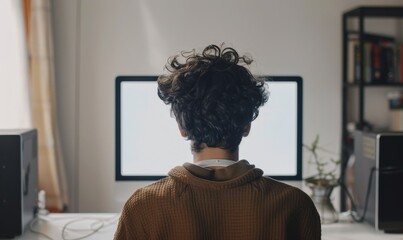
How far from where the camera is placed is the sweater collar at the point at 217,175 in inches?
42.6

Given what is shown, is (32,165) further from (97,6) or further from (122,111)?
(97,6)

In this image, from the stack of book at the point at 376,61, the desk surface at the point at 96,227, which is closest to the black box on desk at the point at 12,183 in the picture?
the desk surface at the point at 96,227

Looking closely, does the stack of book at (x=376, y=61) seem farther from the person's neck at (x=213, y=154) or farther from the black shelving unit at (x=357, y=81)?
the person's neck at (x=213, y=154)

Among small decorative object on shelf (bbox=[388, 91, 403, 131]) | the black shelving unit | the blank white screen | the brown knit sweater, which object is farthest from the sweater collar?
small decorative object on shelf (bbox=[388, 91, 403, 131])

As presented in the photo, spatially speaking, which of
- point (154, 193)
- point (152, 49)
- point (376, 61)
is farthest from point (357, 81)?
point (154, 193)

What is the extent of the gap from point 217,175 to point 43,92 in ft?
6.06

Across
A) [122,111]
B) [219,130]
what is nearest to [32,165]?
[122,111]

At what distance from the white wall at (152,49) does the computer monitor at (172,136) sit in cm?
109

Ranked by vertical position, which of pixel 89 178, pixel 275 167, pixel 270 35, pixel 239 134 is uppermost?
pixel 270 35

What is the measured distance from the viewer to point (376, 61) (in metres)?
3.23

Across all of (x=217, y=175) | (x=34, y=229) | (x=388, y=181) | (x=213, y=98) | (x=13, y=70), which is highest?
(x=13, y=70)

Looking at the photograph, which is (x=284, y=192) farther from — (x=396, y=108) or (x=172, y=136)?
(x=396, y=108)

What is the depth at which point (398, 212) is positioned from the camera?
1.76 metres

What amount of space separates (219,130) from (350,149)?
220 centimetres
